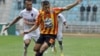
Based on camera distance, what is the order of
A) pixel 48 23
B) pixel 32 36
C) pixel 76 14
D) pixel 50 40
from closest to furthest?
pixel 50 40 < pixel 48 23 < pixel 32 36 < pixel 76 14

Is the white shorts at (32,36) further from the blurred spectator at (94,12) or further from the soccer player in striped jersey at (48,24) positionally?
the blurred spectator at (94,12)

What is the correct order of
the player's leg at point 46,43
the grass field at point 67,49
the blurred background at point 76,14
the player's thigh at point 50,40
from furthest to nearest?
the blurred background at point 76,14
the grass field at point 67,49
the player's thigh at point 50,40
the player's leg at point 46,43

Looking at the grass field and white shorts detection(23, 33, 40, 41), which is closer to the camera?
Answer: white shorts detection(23, 33, 40, 41)

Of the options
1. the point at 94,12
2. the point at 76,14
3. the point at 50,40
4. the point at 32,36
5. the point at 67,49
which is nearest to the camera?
the point at 50,40

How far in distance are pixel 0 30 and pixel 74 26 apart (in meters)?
8.44

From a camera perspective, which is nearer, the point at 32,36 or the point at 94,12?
the point at 32,36

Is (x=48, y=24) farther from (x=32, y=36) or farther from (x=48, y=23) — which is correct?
(x=32, y=36)

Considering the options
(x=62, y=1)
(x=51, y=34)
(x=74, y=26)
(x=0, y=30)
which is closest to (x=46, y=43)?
(x=51, y=34)

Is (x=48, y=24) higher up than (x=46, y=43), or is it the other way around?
(x=48, y=24)

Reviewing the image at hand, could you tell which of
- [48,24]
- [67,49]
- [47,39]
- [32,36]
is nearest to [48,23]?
[48,24]

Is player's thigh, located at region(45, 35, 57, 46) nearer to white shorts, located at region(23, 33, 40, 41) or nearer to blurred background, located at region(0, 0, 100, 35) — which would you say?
white shorts, located at region(23, 33, 40, 41)

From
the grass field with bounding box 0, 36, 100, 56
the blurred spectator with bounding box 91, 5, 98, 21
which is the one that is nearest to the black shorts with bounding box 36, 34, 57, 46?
the grass field with bounding box 0, 36, 100, 56

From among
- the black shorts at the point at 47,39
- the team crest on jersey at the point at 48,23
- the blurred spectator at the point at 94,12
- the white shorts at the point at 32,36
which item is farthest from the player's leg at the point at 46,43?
the blurred spectator at the point at 94,12

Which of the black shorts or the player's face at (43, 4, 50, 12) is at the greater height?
the player's face at (43, 4, 50, 12)
